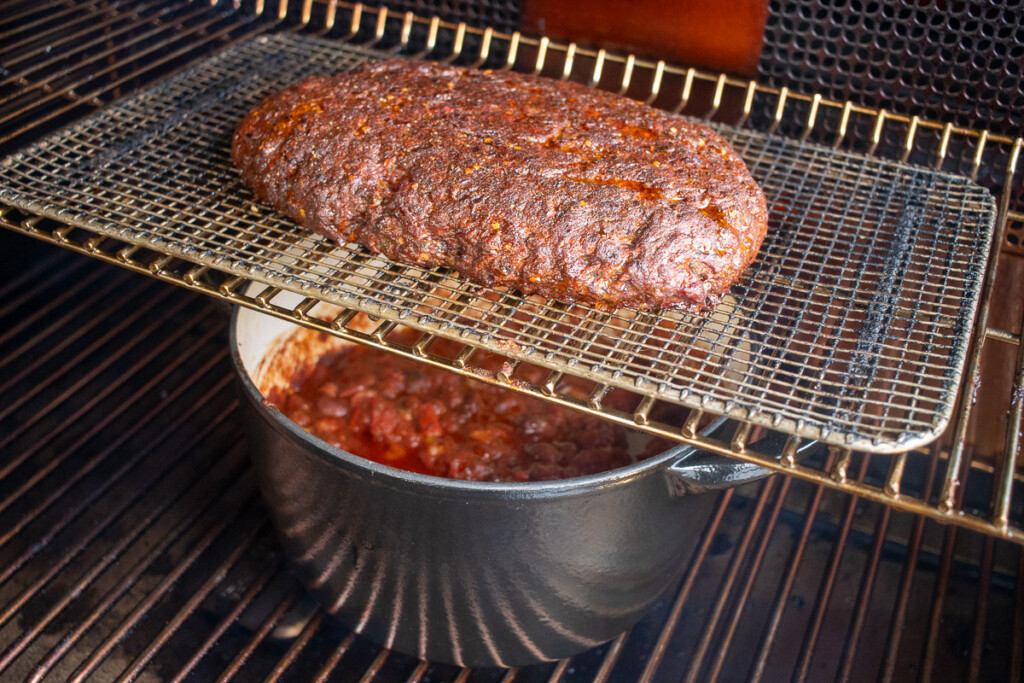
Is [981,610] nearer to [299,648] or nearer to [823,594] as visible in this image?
[823,594]

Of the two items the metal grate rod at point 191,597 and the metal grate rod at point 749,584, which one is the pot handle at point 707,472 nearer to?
the metal grate rod at point 749,584

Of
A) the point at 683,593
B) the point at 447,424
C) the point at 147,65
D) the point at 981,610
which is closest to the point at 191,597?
the point at 447,424

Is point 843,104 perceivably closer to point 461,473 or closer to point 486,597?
point 461,473

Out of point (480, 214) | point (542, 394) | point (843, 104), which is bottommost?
point (542, 394)

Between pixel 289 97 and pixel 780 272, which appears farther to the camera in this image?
Result: pixel 289 97

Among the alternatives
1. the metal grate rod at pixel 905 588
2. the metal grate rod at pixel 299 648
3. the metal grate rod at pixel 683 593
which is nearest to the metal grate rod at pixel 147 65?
the metal grate rod at pixel 299 648

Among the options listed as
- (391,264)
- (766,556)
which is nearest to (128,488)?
(391,264)
